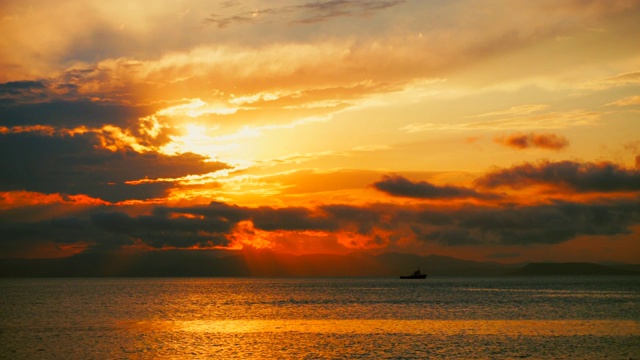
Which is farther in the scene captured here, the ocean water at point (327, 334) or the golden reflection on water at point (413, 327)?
the golden reflection on water at point (413, 327)

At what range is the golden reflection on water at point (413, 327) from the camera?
315ft

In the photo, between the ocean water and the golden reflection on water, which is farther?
the golden reflection on water

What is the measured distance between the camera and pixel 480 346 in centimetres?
7956

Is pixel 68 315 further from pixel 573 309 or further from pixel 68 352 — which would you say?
pixel 573 309

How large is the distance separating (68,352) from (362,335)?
4003cm

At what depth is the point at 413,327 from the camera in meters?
104

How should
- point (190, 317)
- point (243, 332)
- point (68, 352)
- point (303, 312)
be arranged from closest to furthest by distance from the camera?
point (68, 352)
point (243, 332)
point (190, 317)
point (303, 312)

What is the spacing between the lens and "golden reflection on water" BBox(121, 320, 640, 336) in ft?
315

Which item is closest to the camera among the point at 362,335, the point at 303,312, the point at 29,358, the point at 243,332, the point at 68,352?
the point at 29,358

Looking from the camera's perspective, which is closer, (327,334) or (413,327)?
(327,334)

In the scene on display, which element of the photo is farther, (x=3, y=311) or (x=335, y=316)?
(x=3, y=311)

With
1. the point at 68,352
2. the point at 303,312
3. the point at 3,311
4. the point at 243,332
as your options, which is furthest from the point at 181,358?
the point at 3,311

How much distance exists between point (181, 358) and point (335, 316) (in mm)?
59207

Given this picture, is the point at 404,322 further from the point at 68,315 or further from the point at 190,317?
the point at 68,315
